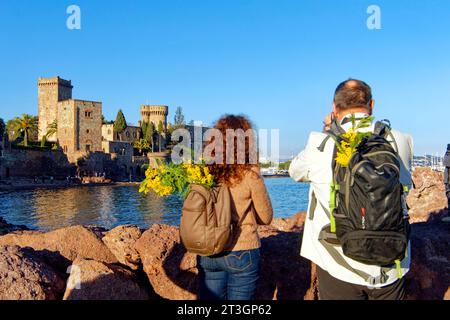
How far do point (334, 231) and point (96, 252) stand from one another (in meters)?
3.09

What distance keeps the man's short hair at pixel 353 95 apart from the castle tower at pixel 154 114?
294 ft

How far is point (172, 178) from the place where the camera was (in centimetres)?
356

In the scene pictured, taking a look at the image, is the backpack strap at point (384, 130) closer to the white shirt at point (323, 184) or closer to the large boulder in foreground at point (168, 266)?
the white shirt at point (323, 184)

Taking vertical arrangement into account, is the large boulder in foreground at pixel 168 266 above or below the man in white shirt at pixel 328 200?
below

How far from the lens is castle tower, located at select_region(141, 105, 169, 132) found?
3622 inches

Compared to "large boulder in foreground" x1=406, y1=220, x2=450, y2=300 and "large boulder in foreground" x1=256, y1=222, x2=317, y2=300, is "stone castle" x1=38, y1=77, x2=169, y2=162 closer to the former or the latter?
"large boulder in foreground" x1=256, y1=222, x2=317, y2=300

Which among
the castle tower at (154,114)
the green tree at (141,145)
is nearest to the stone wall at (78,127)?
the green tree at (141,145)

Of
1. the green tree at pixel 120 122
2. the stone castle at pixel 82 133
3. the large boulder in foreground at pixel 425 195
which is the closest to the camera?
the large boulder in foreground at pixel 425 195

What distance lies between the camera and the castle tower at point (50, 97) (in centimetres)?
7438

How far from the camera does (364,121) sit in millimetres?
2648

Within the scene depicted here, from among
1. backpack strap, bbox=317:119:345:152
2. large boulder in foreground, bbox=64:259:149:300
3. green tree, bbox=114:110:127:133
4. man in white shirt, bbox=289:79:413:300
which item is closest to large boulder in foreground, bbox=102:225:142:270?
large boulder in foreground, bbox=64:259:149:300

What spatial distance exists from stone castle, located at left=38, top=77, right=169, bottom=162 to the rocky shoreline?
6497 centimetres

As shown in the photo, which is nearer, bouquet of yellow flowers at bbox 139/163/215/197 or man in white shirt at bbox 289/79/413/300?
man in white shirt at bbox 289/79/413/300
